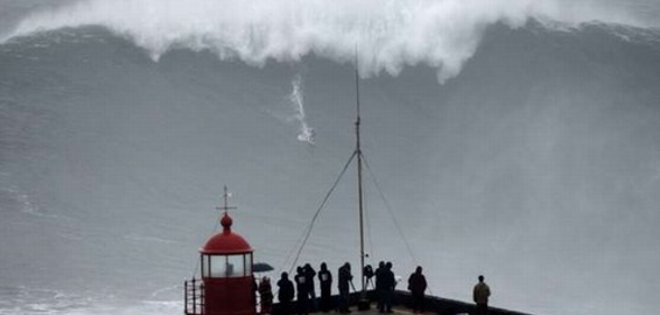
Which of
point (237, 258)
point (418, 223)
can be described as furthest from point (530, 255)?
point (237, 258)

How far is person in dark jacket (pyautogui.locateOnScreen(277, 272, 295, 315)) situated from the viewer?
22.5 meters

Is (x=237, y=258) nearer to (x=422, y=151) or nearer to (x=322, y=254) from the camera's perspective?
(x=322, y=254)

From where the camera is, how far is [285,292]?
22.7 m

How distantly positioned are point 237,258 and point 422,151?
22451mm

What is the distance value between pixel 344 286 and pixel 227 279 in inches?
205

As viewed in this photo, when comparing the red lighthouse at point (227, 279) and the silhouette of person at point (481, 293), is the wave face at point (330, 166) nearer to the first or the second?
the silhouette of person at point (481, 293)

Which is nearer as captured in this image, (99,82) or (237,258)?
(237,258)

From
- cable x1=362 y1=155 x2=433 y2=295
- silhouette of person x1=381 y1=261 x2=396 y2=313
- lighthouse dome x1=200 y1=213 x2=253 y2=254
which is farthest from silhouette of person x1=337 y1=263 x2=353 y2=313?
cable x1=362 y1=155 x2=433 y2=295

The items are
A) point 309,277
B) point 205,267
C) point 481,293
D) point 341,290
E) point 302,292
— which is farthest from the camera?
point 341,290

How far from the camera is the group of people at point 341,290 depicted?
2258 cm

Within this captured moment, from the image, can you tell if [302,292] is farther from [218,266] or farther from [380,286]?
[218,266]

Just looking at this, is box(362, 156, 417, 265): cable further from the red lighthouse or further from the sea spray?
the red lighthouse

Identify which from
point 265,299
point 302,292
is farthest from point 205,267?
point 302,292

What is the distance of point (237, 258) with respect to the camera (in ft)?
60.6
